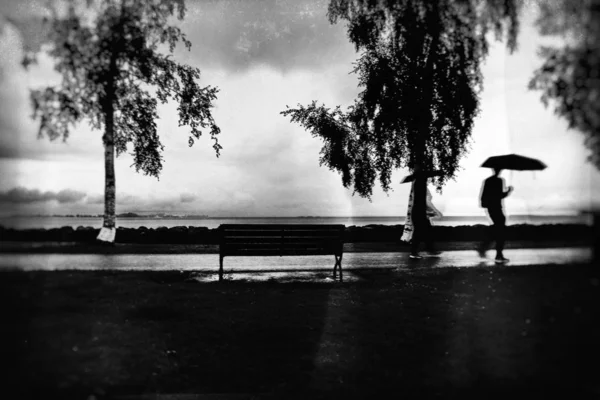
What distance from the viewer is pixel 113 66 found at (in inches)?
161

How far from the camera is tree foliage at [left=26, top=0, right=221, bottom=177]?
13.4 feet

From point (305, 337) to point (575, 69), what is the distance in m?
3.31

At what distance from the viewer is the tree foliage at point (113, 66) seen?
4078 mm

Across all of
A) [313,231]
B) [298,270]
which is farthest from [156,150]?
[298,270]

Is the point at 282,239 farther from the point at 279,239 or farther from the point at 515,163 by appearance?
the point at 515,163

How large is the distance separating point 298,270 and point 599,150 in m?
4.51

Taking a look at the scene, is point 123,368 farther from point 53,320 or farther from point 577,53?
point 577,53

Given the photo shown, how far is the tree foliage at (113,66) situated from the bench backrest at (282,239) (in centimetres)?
209

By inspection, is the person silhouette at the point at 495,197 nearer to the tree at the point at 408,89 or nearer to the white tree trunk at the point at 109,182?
the tree at the point at 408,89

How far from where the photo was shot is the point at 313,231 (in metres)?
5.99

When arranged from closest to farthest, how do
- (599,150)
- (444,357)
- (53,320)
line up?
1. (599,150)
2. (444,357)
3. (53,320)

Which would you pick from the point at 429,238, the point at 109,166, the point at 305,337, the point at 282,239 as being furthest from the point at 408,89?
the point at 109,166

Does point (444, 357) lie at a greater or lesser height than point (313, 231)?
lesser

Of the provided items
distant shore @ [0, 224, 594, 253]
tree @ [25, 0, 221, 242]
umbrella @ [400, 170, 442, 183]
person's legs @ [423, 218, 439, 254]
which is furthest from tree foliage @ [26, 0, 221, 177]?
person's legs @ [423, 218, 439, 254]
